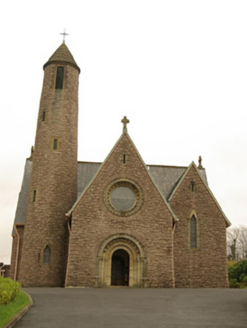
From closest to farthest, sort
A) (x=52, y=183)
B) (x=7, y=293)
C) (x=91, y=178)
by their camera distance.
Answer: (x=7, y=293), (x=52, y=183), (x=91, y=178)

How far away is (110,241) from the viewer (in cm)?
3083

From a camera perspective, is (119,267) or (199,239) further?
(199,239)

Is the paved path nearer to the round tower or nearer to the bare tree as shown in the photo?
the round tower

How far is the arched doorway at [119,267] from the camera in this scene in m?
32.7

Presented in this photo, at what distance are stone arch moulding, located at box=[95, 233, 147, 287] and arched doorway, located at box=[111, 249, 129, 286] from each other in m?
1.63

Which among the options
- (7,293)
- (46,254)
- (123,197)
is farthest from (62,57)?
(7,293)

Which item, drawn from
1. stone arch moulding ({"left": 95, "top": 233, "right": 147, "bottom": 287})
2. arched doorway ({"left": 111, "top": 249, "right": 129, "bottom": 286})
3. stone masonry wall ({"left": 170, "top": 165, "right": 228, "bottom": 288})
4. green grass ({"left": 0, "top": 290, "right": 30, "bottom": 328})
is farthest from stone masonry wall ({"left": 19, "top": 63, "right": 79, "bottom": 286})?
green grass ({"left": 0, "top": 290, "right": 30, "bottom": 328})

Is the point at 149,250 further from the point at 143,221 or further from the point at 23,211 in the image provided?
the point at 23,211

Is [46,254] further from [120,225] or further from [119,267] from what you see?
[120,225]

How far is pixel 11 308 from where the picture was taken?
15008mm

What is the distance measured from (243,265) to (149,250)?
16102 millimetres

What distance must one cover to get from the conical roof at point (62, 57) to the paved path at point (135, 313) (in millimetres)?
21921

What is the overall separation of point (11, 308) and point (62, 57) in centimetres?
2601

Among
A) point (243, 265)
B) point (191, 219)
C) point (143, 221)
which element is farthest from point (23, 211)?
point (243, 265)
